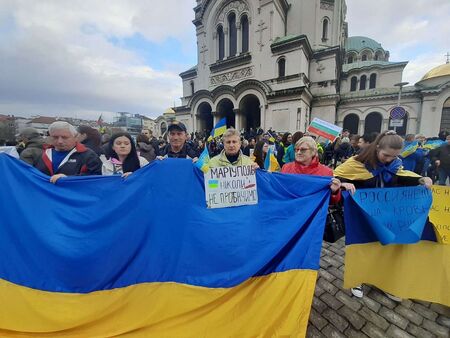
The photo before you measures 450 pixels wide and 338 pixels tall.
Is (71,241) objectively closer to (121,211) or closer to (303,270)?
(121,211)

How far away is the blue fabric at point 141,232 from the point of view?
2059mm

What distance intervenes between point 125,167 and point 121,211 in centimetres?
69

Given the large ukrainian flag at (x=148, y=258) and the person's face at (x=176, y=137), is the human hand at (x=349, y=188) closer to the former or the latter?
the large ukrainian flag at (x=148, y=258)

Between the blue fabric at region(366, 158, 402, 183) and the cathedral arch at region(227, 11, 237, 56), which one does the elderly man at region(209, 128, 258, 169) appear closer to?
the blue fabric at region(366, 158, 402, 183)

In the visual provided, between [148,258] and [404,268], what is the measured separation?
2998mm

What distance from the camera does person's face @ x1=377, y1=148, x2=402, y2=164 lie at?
7.91ft

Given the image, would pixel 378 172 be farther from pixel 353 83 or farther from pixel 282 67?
pixel 353 83

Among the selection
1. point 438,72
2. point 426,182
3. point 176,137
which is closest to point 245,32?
point 438,72

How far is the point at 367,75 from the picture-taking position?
1292 inches

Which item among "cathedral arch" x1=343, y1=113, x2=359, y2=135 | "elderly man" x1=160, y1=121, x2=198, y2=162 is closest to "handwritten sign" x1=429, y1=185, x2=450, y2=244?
"elderly man" x1=160, y1=121, x2=198, y2=162

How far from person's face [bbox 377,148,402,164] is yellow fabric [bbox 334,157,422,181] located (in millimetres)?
201

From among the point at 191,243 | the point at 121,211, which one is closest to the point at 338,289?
the point at 191,243

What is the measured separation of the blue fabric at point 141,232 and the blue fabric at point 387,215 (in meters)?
0.45

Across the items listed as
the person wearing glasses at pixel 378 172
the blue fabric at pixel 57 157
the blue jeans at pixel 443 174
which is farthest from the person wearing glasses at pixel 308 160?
the blue jeans at pixel 443 174
